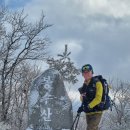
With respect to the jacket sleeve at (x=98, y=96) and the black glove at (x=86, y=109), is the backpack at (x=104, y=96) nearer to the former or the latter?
the jacket sleeve at (x=98, y=96)

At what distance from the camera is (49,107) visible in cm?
1142

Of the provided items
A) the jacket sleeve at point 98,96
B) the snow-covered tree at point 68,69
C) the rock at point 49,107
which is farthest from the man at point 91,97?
the snow-covered tree at point 68,69

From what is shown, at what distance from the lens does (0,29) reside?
29250mm

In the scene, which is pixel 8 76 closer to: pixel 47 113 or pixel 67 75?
pixel 67 75

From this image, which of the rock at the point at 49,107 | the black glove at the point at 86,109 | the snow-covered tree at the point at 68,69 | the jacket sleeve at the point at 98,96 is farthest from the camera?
the snow-covered tree at the point at 68,69

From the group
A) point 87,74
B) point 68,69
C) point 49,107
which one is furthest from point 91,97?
point 68,69

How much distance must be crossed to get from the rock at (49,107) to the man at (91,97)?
6.60 feet

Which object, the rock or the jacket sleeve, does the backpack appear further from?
the rock

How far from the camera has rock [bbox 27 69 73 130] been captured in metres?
11.4

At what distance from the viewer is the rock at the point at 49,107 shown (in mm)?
11383

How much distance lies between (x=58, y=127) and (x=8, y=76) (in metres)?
18.9

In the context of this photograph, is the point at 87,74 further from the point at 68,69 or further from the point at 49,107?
the point at 68,69

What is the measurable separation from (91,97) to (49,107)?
2.34 m

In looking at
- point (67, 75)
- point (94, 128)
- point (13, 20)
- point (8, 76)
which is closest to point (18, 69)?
point (8, 76)
